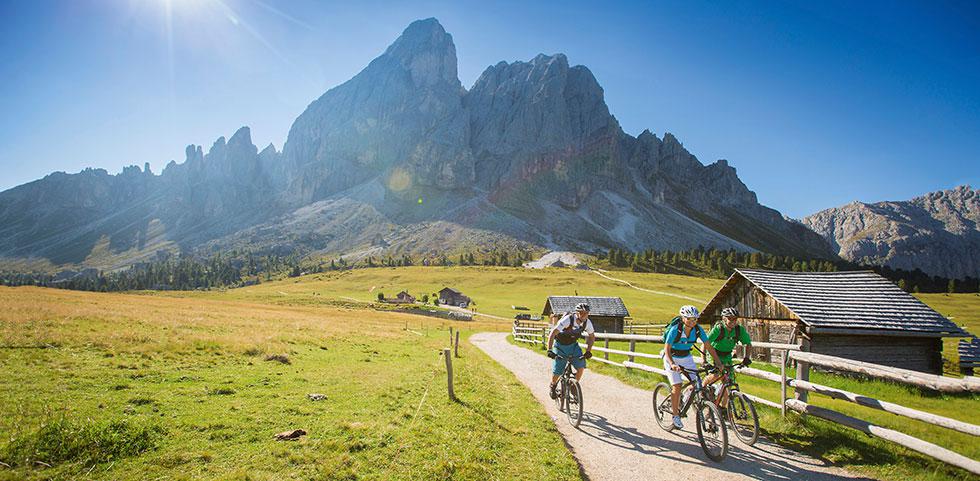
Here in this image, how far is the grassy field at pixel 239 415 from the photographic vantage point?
7270 millimetres

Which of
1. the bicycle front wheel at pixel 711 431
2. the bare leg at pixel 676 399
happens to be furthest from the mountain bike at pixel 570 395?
the bicycle front wheel at pixel 711 431

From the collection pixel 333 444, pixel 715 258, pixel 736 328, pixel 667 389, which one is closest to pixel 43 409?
pixel 333 444

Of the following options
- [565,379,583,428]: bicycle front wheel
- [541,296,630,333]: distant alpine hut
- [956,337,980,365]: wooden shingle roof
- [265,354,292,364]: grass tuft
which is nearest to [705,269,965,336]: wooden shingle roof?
[956,337,980,365]: wooden shingle roof

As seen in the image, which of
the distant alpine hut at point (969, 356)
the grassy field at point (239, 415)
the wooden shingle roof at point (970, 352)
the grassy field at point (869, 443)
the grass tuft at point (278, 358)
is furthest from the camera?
the wooden shingle roof at point (970, 352)

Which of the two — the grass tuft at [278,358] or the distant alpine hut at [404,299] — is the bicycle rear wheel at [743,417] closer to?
the grass tuft at [278,358]

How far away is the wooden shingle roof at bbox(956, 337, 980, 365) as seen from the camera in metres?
27.9

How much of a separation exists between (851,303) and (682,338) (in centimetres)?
2165

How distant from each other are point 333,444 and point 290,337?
64.2ft

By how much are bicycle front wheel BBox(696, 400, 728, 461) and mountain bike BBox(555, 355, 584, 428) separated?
278 cm

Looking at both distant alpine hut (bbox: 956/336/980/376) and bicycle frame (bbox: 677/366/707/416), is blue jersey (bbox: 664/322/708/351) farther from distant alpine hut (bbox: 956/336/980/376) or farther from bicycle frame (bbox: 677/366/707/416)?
distant alpine hut (bbox: 956/336/980/376)

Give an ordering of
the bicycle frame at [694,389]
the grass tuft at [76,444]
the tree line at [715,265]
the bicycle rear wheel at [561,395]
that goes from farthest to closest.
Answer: the tree line at [715,265] → the bicycle rear wheel at [561,395] → the bicycle frame at [694,389] → the grass tuft at [76,444]

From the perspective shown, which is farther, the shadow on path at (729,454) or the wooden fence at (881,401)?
the shadow on path at (729,454)

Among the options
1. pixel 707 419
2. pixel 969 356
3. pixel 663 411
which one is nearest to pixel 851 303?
pixel 969 356

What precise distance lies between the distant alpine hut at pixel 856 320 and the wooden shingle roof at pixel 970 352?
5.94m
